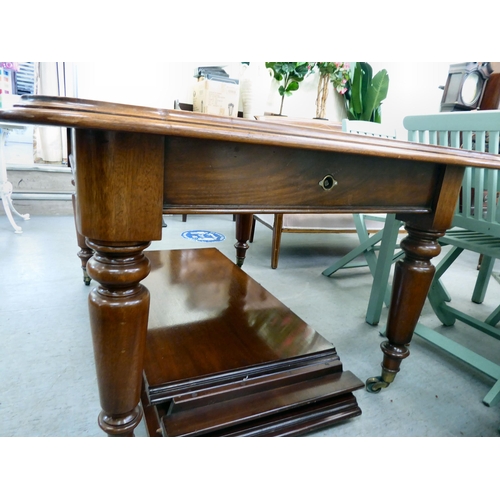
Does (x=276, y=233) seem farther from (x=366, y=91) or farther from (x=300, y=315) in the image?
(x=366, y=91)

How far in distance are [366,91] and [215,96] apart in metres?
1.69

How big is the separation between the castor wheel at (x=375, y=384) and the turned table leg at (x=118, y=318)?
25.9 inches


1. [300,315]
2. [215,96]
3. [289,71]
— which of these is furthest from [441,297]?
[289,71]

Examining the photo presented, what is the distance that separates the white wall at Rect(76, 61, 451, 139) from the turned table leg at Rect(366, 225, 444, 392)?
2178mm

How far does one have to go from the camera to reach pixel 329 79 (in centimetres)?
275

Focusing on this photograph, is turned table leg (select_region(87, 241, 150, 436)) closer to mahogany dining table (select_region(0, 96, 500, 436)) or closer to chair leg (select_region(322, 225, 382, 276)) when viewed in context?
mahogany dining table (select_region(0, 96, 500, 436))

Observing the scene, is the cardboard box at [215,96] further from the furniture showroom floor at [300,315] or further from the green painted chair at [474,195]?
the green painted chair at [474,195]

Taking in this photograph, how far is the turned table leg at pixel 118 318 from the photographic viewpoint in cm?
47

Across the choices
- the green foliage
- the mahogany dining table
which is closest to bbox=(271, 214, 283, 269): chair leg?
the mahogany dining table

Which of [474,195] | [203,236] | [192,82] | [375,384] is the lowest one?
[203,236]

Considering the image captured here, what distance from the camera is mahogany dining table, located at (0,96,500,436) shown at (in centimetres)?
41

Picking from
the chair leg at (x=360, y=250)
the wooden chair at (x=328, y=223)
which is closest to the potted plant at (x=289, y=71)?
the wooden chair at (x=328, y=223)

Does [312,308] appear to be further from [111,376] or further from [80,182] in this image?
[80,182]

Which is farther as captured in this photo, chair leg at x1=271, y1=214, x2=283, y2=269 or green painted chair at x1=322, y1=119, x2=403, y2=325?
chair leg at x1=271, y1=214, x2=283, y2=269
